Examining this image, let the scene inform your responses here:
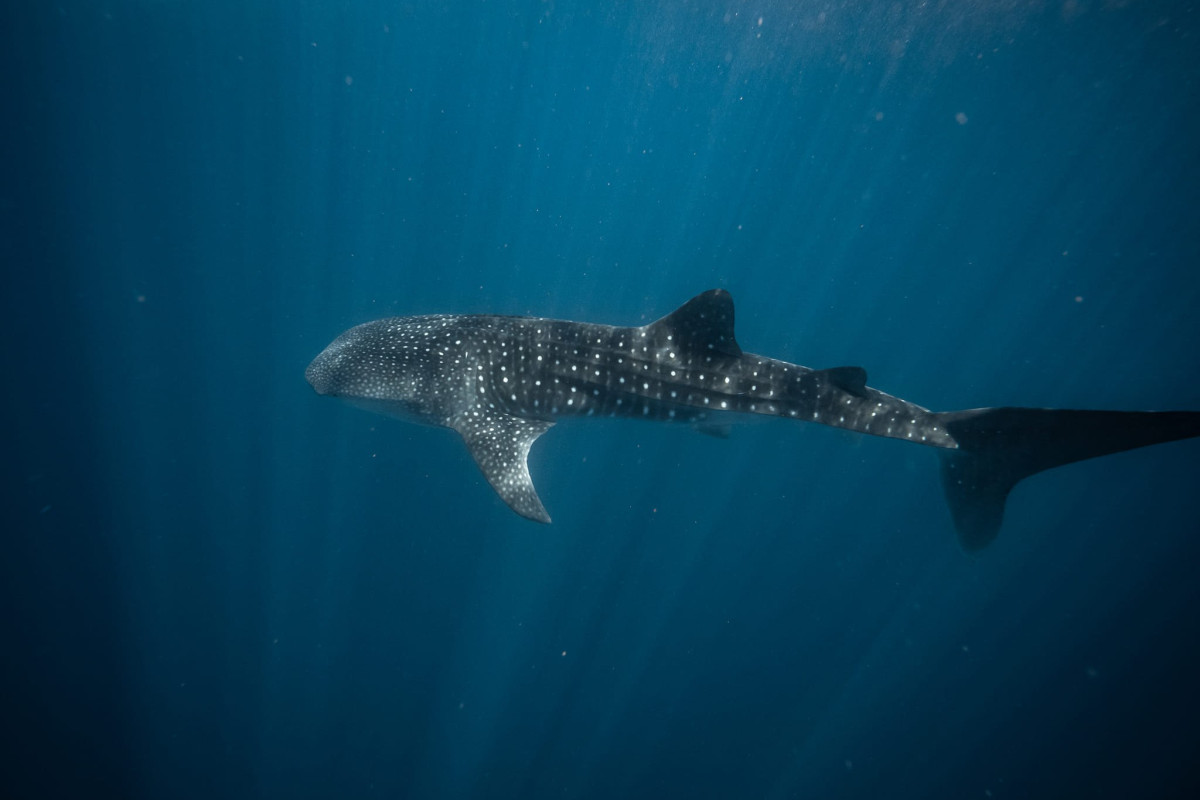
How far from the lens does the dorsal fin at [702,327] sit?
5.62 metres

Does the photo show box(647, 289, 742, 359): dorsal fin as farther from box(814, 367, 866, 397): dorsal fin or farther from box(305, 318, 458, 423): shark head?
box(305, 318, 458, 423): shark head

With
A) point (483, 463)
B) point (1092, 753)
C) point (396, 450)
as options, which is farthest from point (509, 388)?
point (1092, 753)

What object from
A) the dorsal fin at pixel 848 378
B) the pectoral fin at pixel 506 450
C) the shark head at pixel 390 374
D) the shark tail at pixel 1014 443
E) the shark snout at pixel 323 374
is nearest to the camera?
the shark tail at pixel 1014 443

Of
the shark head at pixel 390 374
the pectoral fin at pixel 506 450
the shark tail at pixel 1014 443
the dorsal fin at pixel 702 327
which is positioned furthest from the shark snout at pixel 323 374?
the shark tail at pixel 1014 443

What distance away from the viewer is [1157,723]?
716 inches

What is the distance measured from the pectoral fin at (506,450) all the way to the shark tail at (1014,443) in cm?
447

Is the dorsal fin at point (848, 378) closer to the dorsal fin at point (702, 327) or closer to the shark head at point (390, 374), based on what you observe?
the dorsal fin at point (702, 327)

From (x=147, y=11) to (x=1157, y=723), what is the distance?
42.5 m

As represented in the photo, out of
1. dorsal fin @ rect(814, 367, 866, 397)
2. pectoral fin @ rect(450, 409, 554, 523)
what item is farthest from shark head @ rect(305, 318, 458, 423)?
dorsal fin @ rect(814, 367, 866, 397)

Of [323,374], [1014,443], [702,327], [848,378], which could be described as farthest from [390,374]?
[1014,443]

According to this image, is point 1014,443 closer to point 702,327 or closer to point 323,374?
point 702,327

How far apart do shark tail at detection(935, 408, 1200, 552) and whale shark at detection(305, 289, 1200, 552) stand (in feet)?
0.05

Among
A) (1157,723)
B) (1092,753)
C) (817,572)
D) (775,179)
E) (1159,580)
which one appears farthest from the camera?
(775,179)

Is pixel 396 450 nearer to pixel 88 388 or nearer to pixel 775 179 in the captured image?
pixel 88 388
